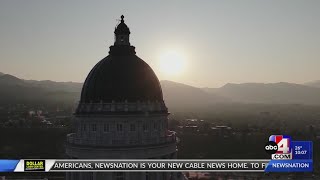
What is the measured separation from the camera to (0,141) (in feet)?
403

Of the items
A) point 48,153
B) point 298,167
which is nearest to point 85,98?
point 298,167

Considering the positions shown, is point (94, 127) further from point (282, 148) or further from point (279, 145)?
point (282, 148)

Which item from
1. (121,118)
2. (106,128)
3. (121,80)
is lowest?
(106,128)

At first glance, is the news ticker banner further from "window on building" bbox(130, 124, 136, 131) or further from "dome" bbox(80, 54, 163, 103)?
"dome" bbox(80, 54, 163, 103)

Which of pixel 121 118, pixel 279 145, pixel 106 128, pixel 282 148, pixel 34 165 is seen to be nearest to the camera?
pixel 282 148

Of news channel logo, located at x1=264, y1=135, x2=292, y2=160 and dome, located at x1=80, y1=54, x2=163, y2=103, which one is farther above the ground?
dome, located at x1=80, y1=54, x2=163, y2=103

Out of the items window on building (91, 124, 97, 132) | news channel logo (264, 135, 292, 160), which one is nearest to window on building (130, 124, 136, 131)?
window on building (91, 124, 97, 132)

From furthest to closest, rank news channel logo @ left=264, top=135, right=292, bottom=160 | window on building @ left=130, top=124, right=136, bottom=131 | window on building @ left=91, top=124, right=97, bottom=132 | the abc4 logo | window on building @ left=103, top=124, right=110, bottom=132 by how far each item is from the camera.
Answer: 1. window on building @ left=91, top=124, right=97, bottom=132
2. window on building @ left=130, top=124, right=136, bottom=131
3. window on building @ left=103, top=124, right=110, bottom=132
4. the abc4 logo
5. news channel logo @ left=264, top=135, right=292, bottom=160

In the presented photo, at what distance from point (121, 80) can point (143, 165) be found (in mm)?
11750

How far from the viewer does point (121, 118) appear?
162 ft

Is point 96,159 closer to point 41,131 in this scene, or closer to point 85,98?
point 85,98

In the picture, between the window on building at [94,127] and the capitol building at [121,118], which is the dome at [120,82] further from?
the window on building at [94,127]

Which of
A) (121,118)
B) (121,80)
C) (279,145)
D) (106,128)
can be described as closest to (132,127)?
(121,118)

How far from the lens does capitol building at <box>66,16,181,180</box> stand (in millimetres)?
48594
